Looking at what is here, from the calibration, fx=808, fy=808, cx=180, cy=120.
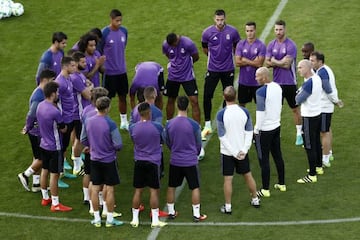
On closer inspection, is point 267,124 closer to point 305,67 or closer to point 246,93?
point 305,67

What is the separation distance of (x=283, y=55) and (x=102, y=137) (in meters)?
4.26

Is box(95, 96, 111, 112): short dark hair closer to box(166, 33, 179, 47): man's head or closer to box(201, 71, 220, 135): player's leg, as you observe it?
box(166, 33, 179, 47): man's head

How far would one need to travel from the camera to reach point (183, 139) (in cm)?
1159

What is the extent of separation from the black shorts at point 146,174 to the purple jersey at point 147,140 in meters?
0.07

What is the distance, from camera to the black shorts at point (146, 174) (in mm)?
11680

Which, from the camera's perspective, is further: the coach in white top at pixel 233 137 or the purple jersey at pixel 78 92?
the purple jersey at pixel 78 92

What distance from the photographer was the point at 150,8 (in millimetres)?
21047

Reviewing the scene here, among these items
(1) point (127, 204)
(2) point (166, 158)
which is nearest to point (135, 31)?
(2) point (166, 158)

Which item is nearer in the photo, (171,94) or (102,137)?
(102,137)

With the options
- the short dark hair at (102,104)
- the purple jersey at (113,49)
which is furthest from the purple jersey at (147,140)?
the purple jersey at (113,49)

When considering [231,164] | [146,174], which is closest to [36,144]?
[146,174]

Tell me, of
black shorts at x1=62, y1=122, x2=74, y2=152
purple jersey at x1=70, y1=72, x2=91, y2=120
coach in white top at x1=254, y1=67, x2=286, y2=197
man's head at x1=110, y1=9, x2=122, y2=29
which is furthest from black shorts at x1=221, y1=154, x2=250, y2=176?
man's head at x1=110, y1=9, x2=122, y2=29

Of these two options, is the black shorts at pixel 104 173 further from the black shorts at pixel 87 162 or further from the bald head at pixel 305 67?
the bald head at pixel 305 67

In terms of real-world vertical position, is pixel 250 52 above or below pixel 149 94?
below
